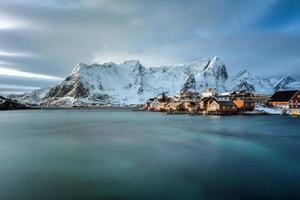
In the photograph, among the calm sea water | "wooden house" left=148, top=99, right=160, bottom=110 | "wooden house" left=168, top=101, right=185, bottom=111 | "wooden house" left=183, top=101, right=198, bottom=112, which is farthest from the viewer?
"wooden house" left=148, top=99, right=160, bottom=110

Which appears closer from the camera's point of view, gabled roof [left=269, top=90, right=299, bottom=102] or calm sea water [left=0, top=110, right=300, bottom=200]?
calm sea water [left=0, top=110, right=300, bottom=200]

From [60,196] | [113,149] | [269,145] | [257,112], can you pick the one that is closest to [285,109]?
[257,112]

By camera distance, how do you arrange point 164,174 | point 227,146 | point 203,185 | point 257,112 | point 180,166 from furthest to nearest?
point 257,112
point 227,146
point 180,166
point 164,174
point 203,185

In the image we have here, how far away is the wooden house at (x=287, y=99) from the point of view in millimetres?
63625

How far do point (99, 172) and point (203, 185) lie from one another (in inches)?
181

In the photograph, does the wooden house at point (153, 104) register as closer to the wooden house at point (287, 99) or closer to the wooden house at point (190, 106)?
the wooden house at point (190, 106)

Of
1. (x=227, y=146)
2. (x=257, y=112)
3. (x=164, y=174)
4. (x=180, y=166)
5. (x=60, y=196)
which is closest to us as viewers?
(x=60, y=196)

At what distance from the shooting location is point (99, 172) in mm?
12672

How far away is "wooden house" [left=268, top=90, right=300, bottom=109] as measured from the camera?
63.6m

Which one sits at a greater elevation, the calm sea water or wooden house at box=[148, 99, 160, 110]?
wooden house at box=[148, 99, 160, 110]

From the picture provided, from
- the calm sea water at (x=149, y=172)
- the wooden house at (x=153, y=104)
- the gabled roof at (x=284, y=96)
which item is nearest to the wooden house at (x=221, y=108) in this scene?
the gabled roof at (x=284, y=96)

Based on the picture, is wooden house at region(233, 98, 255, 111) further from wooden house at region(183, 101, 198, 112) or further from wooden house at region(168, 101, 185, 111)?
wooden house at region(168, 101, 185, 111)

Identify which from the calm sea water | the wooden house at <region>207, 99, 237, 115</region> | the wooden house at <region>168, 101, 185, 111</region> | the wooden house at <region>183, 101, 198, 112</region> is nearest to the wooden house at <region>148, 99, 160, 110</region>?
the wooden house at <region>168, 101, 185, 111</region>

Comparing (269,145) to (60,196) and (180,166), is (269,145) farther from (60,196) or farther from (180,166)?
(60,196)
